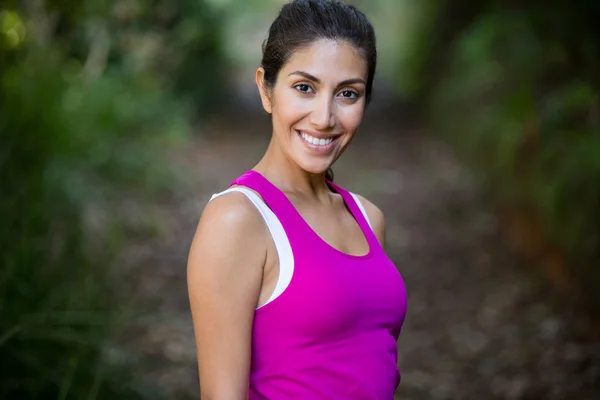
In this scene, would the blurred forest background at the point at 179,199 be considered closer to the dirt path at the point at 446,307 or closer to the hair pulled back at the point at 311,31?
the dirt path at the point at 446,307

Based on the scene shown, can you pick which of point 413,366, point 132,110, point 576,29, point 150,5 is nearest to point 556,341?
point 413,366

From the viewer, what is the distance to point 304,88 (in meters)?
2.04

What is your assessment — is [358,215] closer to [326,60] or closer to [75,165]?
[326,60]

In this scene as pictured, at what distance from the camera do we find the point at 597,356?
4.69 metres

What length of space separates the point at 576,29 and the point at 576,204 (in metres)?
1.33

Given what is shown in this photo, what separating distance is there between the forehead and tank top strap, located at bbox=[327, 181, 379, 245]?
405mm

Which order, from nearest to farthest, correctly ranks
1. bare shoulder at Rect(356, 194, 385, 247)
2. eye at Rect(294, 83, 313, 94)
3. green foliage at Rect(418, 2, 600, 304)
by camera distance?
eye at Rect(294, 83, 313, 94), bare shoulder at Rect(356, 194, 385, 247), green foliage at Rect(418, 2, 600, 304)

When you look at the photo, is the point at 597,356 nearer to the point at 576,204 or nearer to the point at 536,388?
→ the point at 536,388

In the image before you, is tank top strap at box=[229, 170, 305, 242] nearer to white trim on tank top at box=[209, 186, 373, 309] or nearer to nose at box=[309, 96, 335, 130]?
white trim on tank top at box=[209, 186, 373, 309]

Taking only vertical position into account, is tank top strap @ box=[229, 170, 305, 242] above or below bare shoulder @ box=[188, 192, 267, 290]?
above

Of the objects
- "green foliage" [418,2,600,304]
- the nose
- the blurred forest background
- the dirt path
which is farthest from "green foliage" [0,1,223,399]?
"green foliage" [418,2,600,304]

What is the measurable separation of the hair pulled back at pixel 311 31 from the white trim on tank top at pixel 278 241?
363mm

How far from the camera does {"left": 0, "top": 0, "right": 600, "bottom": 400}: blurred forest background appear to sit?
3.77 m

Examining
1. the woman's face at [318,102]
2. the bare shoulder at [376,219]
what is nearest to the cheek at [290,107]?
the woman's face at [318,102]
